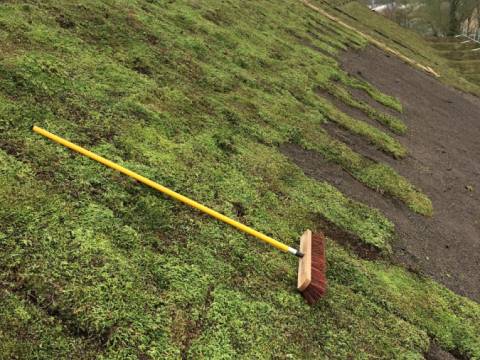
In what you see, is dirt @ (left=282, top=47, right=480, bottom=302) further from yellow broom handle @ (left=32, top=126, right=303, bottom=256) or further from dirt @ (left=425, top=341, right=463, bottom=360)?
yellow broom handle @ (left=32, top=126, right=303, bottom=256)

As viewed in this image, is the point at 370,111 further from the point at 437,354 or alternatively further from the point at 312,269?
the point at 312,269

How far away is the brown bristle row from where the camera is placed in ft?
20.2

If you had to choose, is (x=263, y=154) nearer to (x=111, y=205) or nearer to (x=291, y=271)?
(x=291, y=271)

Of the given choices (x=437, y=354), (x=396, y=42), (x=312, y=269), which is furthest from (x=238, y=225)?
(x=396, y=42)

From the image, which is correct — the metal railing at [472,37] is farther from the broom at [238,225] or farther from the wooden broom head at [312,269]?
the broom at [238,225]

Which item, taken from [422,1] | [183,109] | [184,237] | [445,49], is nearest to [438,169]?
[183,109]

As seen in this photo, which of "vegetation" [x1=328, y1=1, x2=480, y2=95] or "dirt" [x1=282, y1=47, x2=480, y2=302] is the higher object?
"vegetation" [x1=328, y1=1, x2=480, y2=95]

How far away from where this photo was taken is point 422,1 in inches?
2266

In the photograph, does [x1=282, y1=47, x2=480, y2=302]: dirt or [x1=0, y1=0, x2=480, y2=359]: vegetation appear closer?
Result: [x1=0, y1=0, x2=480, y2=359]: vegetation

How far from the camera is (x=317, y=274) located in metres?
6.39

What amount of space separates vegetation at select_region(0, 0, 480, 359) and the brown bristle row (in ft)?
0.53

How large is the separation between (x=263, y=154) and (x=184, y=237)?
369 cm

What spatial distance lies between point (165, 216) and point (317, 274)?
7.87 feet

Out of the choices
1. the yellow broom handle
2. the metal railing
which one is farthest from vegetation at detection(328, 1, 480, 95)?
the yellow broom handle
